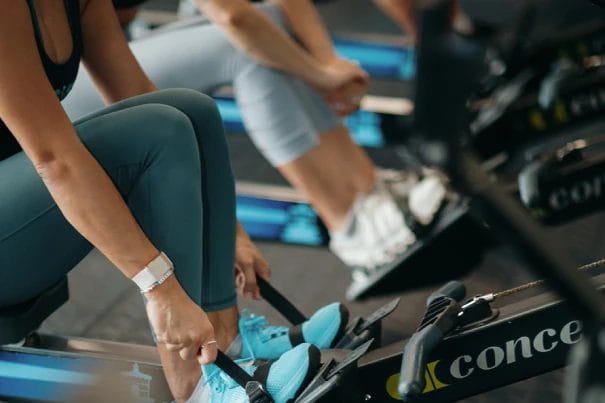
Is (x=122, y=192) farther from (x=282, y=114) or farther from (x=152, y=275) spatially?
(x=282, y=114)

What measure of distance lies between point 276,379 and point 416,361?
278 mm

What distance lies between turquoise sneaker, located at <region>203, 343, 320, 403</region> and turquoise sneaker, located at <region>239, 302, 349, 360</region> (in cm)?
12

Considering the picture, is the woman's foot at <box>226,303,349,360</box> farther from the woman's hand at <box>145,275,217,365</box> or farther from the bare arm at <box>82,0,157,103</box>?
the bare arm at <box>82,0,157,103</box>

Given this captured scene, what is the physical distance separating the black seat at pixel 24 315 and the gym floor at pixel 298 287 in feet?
1.66

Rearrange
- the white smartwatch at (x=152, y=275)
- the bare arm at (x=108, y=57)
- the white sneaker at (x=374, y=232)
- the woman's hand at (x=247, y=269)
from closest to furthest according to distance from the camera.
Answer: the white smartwatch at (x=152, y=275) → the bare arm at (x=108, y=57) → the woman's hand at (x=247, y=269) → the white sneaker at (x=374, y=232)

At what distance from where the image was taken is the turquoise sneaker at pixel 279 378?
1.37 metres

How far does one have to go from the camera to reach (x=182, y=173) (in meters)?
1.32

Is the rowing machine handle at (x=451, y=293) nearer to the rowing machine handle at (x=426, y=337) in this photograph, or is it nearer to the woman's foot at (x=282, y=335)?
the rowing machine handle at (x=426, y=337)

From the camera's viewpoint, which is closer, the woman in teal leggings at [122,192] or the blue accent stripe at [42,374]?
the woman in teal leggings at [122,192]

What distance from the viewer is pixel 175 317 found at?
1253 millimetres

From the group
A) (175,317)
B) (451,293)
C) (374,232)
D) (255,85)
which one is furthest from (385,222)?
(175,317)

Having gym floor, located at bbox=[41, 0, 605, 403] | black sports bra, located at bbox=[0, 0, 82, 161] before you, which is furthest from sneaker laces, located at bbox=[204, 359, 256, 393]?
gym floor, located at bbox=[41, 0, 605, 403]

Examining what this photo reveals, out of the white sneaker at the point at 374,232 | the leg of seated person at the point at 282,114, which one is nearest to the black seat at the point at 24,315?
the leg of seated person at the point at 282,114

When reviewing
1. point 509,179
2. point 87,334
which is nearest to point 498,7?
point 509,179
